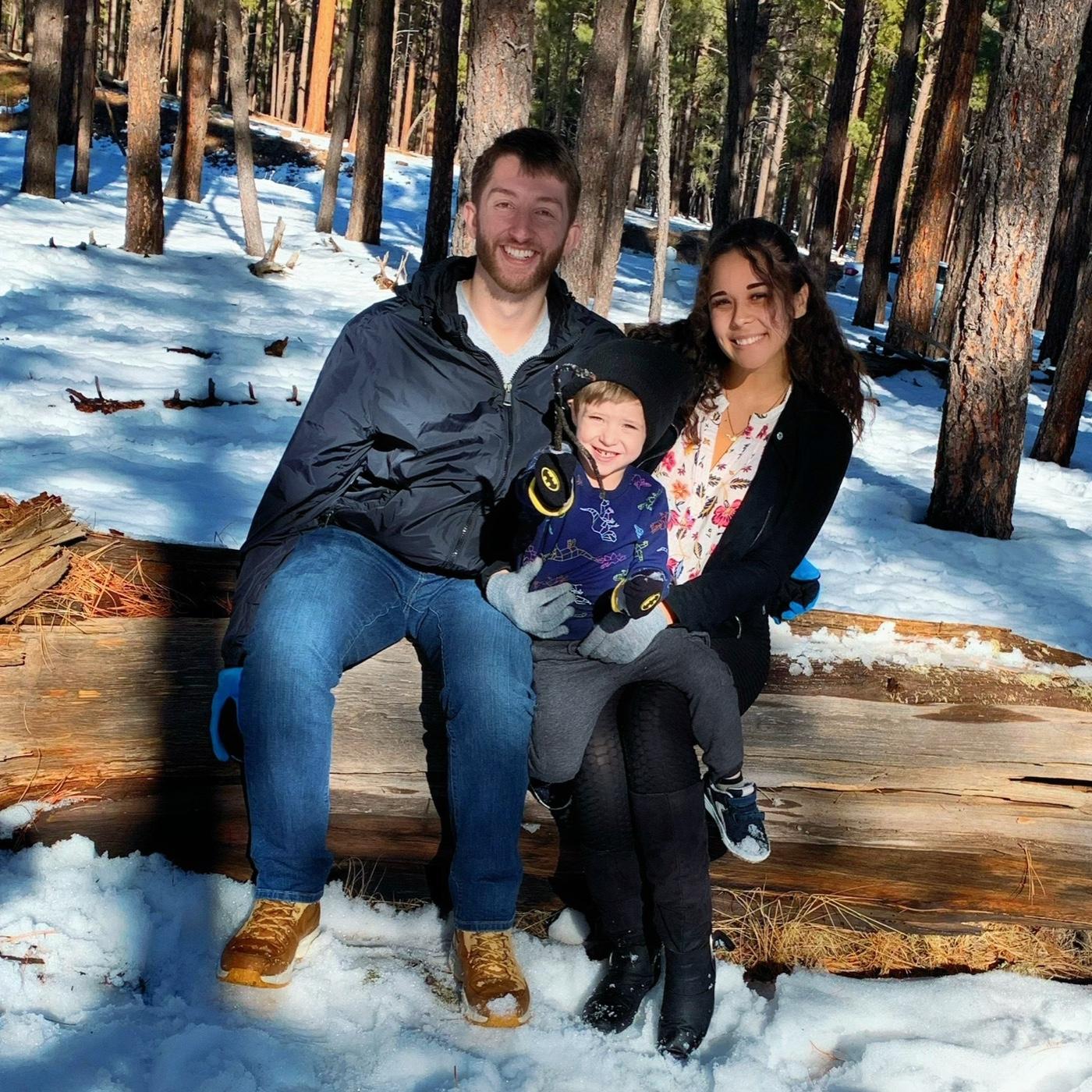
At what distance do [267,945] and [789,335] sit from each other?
2.04m

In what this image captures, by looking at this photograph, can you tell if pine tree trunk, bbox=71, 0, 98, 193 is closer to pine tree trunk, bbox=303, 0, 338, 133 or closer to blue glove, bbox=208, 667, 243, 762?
pine tree trunk, bbox=303, 0, 338, 133

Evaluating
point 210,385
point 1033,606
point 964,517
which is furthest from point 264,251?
point 1033,606

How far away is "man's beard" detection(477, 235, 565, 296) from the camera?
2.84m

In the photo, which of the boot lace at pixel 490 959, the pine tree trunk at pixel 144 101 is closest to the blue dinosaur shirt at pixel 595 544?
the boot lace at pixel 490 959

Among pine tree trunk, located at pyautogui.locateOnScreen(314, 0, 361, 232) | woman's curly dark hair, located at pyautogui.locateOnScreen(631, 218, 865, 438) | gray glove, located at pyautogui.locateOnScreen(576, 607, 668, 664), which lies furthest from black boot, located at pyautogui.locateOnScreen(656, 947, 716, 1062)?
pine tree trunk, located at pyautogui.locateOnScreen(314, 0, 361, 232)

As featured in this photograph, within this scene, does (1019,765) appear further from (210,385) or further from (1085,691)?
(210,385)

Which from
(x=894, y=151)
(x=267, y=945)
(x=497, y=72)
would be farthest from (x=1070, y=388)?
(x=894, y=151)

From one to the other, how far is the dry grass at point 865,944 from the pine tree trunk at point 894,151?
13.9 metres

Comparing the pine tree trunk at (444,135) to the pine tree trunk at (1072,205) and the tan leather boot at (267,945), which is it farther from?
the tan leather boot at (267,945)

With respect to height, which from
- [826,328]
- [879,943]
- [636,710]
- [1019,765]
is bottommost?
[879,943]

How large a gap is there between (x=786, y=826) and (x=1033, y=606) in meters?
3.13

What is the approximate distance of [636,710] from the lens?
2547 mm

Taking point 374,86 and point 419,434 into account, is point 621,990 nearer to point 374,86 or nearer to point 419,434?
point 419,434

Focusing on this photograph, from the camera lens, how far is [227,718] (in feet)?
8.57
